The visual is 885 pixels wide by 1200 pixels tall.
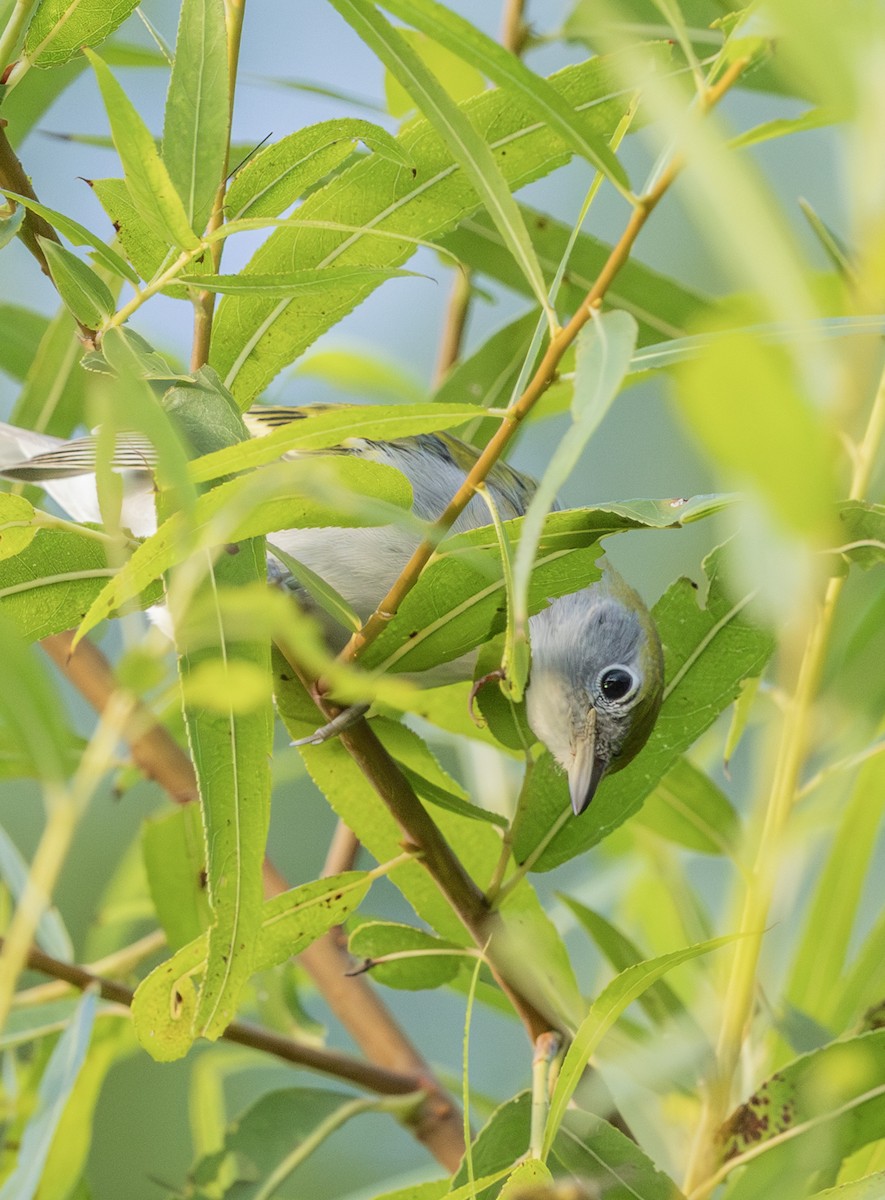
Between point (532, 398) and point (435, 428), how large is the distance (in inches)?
3.4

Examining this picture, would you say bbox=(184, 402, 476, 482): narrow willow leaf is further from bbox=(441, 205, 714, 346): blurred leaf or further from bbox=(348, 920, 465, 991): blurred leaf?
bbox=(441, 205, 714, 346): blurred leaf

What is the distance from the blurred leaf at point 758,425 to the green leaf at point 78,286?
0.61 metres

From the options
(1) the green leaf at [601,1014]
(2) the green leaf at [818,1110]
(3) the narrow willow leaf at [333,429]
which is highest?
(3) the narrow willow leaf at [333,429]

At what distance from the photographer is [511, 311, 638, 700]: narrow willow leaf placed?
68cm

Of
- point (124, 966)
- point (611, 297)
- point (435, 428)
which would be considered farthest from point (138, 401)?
point (124, 966)

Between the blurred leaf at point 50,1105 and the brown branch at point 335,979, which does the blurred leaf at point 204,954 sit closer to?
the blurred leaf at point 50,1105

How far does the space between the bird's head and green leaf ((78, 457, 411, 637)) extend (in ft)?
2.99

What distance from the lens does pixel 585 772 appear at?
158 centimetres

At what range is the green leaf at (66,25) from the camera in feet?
3.56

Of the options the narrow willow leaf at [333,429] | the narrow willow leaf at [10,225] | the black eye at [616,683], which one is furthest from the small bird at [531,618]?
the narrow willow leaf at [333,429]

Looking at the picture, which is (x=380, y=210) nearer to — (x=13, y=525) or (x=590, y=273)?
(x=13, y=525)

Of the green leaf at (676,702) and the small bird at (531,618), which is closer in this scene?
the green leaf at (676,702)

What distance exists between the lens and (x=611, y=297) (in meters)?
1.76

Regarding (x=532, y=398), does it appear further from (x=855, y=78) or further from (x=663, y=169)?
(x=855, y=78)
